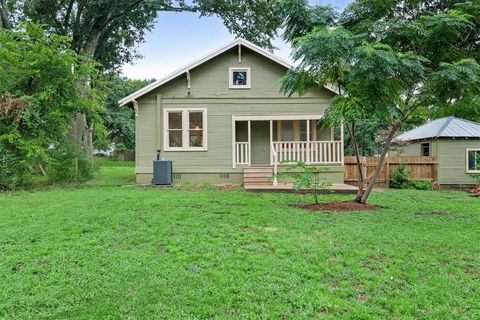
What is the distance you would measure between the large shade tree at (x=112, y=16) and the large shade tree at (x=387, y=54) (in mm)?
10106

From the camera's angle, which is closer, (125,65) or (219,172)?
(219,172)

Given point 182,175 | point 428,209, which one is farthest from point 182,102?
point 428,209

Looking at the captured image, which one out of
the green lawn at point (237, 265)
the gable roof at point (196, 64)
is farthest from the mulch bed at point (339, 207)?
the gable roof at point (196, 64)

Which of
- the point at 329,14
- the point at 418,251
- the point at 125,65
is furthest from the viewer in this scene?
the point at 125,65

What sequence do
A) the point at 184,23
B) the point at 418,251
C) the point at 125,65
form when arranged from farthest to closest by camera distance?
the point at 125,65, the point at 184,23, the point at 418,251

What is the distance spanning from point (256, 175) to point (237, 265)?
8.84 m

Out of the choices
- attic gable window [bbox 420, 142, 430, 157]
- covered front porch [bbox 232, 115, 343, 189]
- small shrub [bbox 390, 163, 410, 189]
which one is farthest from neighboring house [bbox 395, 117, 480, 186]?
covered front porch [bbox 232, 115, 343, 189]

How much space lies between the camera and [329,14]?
8008 millimetres

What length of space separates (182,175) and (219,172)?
4.66ft

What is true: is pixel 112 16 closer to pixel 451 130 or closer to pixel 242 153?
pixel 242 153

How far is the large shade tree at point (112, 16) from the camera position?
1750 cm

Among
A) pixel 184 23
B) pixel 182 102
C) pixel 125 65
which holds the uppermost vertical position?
pixel 184 23

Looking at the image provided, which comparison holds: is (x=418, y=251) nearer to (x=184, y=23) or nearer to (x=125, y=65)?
(x=184, y=23)

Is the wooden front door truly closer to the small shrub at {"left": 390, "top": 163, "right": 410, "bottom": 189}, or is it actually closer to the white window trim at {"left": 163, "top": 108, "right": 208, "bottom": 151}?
the white window trim at {"left": 163, "top": 108, "right": 208, "bottom": 151}
